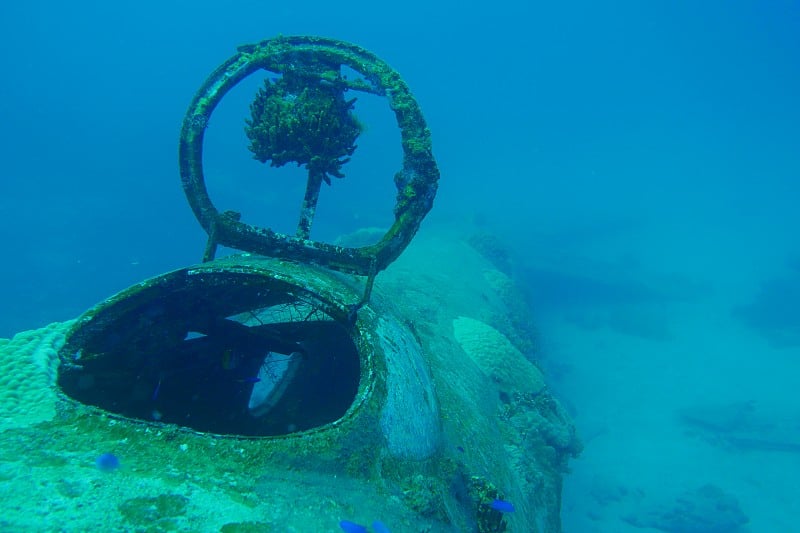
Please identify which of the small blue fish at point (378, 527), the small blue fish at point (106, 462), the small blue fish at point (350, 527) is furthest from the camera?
the small blue fish at point (378, 527)

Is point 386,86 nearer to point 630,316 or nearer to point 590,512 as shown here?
point 590,512

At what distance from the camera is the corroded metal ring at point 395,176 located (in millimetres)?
3145

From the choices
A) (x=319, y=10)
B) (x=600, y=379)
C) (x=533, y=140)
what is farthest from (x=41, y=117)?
(x=319, y=10)

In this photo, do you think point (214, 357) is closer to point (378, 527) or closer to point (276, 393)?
point (276, 393)

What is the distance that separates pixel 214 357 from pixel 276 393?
907mm

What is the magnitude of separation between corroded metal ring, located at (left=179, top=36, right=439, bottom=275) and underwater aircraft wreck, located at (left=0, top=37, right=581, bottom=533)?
0.05 feet

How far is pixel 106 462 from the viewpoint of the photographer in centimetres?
153

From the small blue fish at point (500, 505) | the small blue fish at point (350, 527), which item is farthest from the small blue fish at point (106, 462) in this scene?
the small blue fish at point (500, 505)

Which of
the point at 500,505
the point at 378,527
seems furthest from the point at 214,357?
the point at 500,505

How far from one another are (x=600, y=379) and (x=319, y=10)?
144 m

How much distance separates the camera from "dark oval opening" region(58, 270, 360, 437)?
8.34 feet

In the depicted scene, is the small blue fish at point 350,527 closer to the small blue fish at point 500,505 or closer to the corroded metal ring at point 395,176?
the small blue fish at point 500,505

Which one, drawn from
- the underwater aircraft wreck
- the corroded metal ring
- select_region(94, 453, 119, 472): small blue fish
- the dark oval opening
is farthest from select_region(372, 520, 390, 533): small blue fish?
the corroded metal ring

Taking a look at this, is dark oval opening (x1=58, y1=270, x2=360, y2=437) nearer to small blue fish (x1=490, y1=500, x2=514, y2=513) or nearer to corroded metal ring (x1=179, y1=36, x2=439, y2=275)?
corroded metal ring (x1=179, y1=36, x2=439, y2=275)
